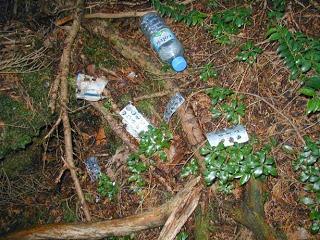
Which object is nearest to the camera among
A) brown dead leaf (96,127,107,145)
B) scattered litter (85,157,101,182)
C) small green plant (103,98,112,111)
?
small green plant (103,98,112,111)

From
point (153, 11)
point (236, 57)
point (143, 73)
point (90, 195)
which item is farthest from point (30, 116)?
point (236, 57)

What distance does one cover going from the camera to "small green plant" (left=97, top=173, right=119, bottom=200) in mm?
3148

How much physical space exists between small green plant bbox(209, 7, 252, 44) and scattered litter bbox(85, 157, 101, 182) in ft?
6.28

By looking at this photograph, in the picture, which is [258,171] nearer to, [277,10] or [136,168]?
[136,168]

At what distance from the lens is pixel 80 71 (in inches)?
134

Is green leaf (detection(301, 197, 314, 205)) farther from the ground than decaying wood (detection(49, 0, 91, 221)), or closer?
closer

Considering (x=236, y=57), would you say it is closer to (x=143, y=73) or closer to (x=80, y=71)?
(x=143, y=73)

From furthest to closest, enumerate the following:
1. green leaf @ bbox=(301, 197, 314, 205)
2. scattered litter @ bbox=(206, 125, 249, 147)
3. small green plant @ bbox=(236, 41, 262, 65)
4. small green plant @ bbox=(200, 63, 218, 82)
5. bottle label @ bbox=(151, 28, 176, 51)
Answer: bottle label @ bbox=(151, 28, 176, 51), small green plant @ bbox=(200, 63, 218, 82), small green plant @ bbox=(236, 41, 262, 65), scattered litter @ bbox=(206, 125, 249, 147), green leaf @ bbox=(301, 197, 314, 205)

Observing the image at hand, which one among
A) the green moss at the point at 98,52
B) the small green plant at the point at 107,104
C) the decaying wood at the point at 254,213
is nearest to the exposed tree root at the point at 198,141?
the decaying wood at the point at 254,213

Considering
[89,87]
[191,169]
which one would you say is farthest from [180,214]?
[89,87]

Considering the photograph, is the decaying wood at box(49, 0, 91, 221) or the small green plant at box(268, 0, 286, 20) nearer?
the small green plant at box(268, 0, 286, 20)

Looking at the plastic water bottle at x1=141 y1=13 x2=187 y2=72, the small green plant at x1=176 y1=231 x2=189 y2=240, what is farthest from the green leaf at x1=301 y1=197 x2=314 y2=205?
the plastic water bottle at x1=141 y1=13 x2=187 y2=72

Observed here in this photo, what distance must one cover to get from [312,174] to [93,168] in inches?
88.2

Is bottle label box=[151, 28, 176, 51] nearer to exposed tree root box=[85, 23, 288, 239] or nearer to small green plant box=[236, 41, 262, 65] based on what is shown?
exposed tree root box=[85, 23, 288, 239]
